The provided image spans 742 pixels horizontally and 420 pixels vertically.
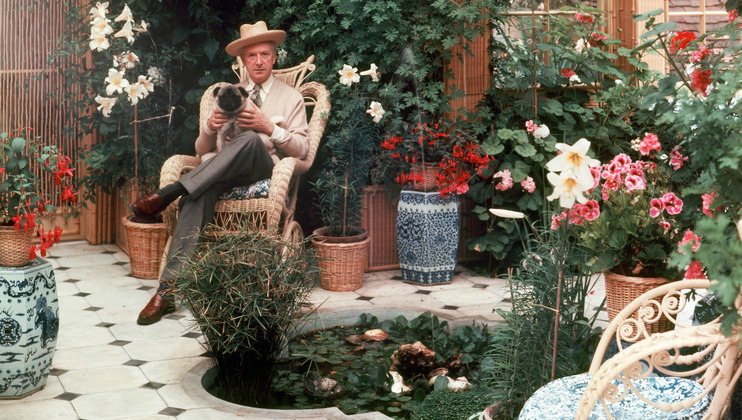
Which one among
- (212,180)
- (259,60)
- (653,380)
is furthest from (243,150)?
(653,380)

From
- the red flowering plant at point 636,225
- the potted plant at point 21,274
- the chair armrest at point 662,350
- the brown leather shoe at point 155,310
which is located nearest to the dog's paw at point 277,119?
the brown leather shoe at point 155,310

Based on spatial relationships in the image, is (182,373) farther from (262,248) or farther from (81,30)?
(81,30)

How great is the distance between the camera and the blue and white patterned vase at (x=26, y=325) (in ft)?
10.6

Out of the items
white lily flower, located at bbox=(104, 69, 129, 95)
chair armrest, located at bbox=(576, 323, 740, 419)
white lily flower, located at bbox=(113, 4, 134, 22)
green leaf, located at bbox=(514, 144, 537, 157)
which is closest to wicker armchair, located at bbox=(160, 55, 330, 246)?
white lily flower, located at bbox=(104, 69, 129, 95)

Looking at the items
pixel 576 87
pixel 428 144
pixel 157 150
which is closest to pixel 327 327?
pixel 428 144

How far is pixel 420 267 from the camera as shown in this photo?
5.19 meters

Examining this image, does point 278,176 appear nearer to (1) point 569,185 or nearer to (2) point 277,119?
(2) point 277,119

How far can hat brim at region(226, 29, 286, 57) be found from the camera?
5043 millimetres

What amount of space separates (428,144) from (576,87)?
104 cm

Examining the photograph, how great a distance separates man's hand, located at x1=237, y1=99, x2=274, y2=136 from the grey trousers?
12cm

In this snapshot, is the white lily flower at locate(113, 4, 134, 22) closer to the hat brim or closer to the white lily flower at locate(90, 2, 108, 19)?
the white lily flower at locate(90, 2, 108, 19)

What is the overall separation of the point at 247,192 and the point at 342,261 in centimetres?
66

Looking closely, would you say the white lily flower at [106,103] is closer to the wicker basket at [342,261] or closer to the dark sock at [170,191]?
the dark sock at [170,191]

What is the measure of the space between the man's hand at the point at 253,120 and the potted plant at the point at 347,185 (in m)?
0.41
